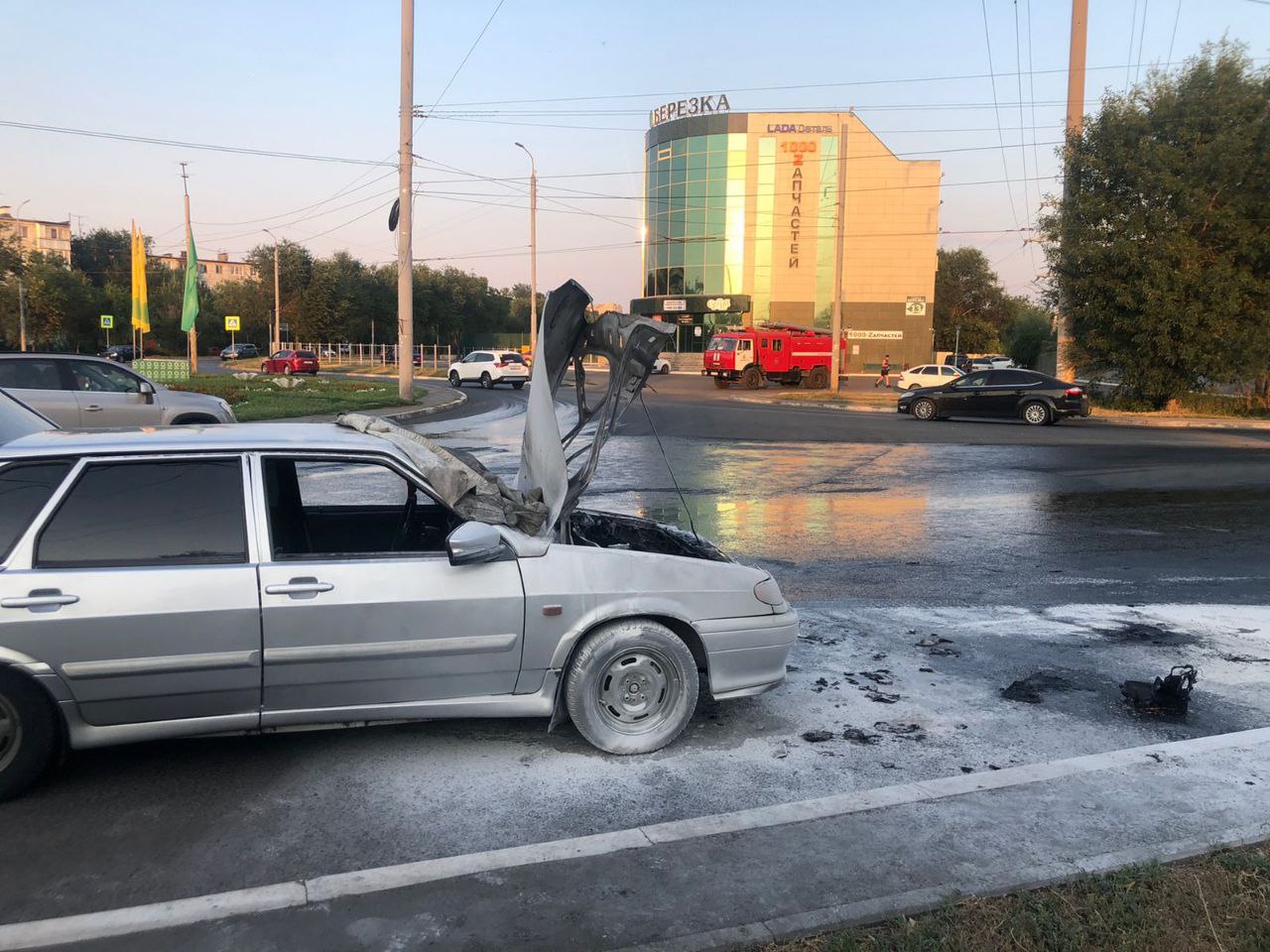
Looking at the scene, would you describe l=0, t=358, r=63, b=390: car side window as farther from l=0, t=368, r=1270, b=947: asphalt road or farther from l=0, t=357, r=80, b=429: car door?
l=0, t=368, r=1270, b=947: asphalt road

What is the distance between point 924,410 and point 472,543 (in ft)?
81.8

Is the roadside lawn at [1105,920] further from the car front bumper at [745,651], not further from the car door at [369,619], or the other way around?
the car door at [369,619]

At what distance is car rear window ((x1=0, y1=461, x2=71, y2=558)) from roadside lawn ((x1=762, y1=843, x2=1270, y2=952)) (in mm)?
3293

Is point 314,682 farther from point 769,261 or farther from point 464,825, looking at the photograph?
point 769,261

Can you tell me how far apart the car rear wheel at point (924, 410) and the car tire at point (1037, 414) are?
2376 millimetres

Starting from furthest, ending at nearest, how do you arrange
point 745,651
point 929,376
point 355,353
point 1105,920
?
1. point 355,353
2. point 929,376
3. point 745,651
4. point 1105,920

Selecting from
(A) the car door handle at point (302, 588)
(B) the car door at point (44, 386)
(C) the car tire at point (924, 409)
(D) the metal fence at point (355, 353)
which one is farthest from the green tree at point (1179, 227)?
(D) the metal fence at point (355, 353)

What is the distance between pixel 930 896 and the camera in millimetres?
3252

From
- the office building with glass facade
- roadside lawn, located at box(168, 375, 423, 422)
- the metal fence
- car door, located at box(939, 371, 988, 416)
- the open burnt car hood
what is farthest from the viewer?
the metal fence

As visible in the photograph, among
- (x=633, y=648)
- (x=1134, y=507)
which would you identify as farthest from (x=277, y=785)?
(x=1134, y=507)

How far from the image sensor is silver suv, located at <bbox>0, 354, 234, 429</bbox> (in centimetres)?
1341

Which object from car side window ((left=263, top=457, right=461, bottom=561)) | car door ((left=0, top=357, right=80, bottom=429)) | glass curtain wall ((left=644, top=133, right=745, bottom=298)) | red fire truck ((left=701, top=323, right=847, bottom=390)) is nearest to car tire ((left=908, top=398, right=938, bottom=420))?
red fire truck ((left=701, top=323, right=847, bottom=390))

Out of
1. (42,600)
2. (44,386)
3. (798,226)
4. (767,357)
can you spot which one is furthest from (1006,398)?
(798,226)

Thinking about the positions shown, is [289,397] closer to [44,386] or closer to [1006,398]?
[44,386]
